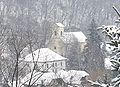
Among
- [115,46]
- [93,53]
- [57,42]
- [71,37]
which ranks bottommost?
[93,53]

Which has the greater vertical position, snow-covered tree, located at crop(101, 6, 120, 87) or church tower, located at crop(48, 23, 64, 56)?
snow-covered tree, located at crop(101, 6, 120, 87)

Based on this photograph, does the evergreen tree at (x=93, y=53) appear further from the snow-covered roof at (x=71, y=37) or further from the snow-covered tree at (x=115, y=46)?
the snow-covered tree at (x=115, y=46)

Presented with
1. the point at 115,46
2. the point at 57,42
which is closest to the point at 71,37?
the point at 57,42

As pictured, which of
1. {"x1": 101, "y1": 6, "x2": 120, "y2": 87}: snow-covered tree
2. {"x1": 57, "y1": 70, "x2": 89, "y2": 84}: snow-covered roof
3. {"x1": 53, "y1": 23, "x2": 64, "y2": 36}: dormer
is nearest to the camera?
{"x1": 101, "y1": 6, "x2": 120, "y2": 87}: snow-covered tree

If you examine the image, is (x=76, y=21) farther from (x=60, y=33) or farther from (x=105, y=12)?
(x=60, y=33)

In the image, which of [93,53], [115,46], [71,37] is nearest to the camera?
[115,46]

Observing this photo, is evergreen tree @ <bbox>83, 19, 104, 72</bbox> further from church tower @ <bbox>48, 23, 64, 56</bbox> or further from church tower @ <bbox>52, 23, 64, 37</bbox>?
church tower @ <bbox>52, 23, 64, 37</bbox>

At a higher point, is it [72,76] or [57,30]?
[57,30]

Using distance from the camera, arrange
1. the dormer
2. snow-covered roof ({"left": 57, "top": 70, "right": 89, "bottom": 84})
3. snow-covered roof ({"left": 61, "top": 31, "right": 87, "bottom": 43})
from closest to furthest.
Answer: snow-covered roof ({"left": 57, "top": 70, "right": 89, "bottom": 84}) < the dormer < snow-covered roof ({"left": 61, "top": 31, "right": 87, "bottom": 43})

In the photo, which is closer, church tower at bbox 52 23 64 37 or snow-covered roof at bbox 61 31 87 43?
church tower at bbox 52 23 64 37

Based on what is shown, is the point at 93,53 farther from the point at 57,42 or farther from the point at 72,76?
the point at 57,42

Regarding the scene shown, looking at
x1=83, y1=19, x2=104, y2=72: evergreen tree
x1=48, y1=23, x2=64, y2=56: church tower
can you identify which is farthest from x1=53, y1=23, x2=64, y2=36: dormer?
x1=83, y1=19, x2=104, y2=72: evergreen tree

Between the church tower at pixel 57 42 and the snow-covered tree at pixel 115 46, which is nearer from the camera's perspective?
the snow-covered tree at pixel 115 46

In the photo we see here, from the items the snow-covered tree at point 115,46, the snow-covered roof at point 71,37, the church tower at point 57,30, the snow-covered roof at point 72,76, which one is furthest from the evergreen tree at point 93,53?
the snow-covered tree at point 115,46
